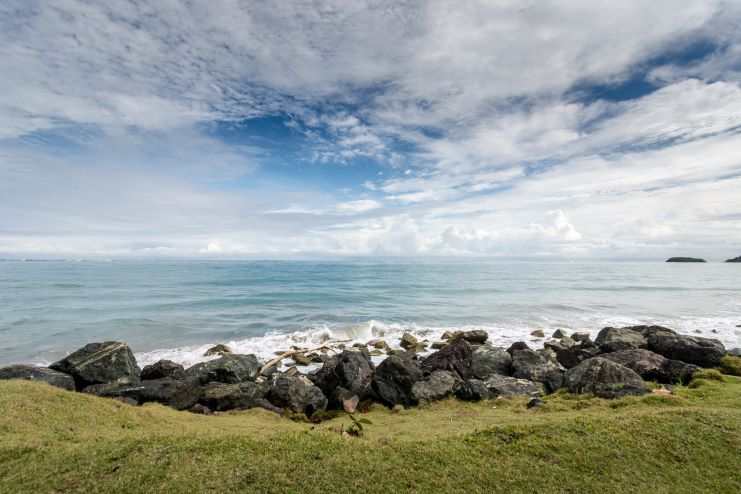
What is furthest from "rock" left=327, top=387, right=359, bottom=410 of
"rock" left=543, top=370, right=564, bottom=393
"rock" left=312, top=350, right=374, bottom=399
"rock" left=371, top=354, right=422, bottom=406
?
"rock" left=543, top=370, right=564, bottom=393

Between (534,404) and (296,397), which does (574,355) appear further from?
(296,397)

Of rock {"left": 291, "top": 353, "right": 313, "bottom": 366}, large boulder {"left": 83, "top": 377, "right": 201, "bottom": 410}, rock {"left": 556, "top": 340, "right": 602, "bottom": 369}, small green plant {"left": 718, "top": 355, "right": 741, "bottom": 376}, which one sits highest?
large boulder {"left": 83, "top": 377, "right": 201, "bottom": 410}

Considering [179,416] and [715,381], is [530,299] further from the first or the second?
[179,416]

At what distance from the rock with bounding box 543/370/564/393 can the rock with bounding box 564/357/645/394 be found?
307mm

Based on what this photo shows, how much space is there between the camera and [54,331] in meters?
23.9

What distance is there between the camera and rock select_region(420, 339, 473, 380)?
1348cm

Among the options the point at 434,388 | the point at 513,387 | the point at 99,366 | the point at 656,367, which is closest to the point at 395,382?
the point at 434,388

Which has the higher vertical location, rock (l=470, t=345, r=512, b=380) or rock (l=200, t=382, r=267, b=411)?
rock (l=200, t=382, r=267, b=411)

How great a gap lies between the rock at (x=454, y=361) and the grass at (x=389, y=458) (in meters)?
Answer: 7.99

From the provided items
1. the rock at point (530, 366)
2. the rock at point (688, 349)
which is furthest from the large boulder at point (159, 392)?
the rock at point (688, 349)

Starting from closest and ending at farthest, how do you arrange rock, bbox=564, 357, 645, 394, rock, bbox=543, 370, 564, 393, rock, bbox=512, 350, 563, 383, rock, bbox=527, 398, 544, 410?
1. rock, bbox=527, 398, 544, 410
2. rock, bbox=564, 357, 645, 394
3. rock, bbox=543, 370, 564, 393
4. rock, bbox=512, 350, 563, 383

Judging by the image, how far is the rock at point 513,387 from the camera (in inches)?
416

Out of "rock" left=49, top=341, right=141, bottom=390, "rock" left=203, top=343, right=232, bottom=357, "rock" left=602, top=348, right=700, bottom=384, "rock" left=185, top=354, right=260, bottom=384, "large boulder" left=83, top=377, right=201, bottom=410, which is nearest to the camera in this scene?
"large boulder" left=83, top=377, right=201, bottom=410

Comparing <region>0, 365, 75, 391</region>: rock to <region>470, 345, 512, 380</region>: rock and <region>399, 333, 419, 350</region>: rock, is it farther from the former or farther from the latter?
<region>399, 333, 419, 350</region>: rock
